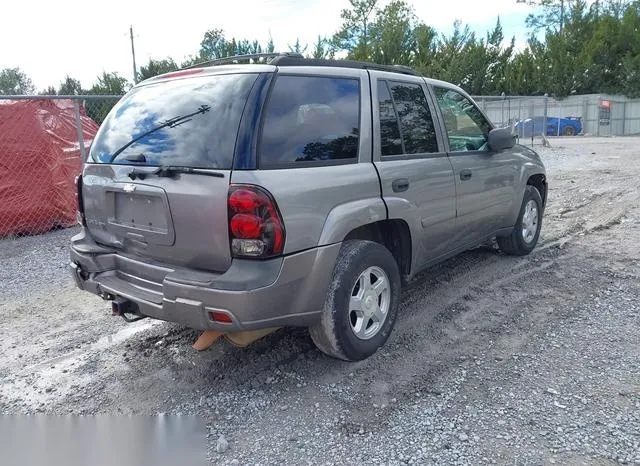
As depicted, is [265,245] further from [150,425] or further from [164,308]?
[150,425]

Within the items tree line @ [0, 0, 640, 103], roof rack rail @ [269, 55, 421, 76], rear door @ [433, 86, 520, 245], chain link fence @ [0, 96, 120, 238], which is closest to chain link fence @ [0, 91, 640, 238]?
chain link fence @ [0, 96, 120, 238]

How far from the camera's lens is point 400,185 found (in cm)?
369

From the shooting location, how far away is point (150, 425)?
116 inches

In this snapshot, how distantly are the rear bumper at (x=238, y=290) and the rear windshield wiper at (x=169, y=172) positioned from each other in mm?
508

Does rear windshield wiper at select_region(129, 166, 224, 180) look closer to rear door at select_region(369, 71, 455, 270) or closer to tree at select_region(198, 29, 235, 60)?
rear door at select_region(369, 71, 455, 270)

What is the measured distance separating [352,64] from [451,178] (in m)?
1.27

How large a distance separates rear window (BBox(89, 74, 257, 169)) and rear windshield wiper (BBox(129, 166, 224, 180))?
0.04 metres

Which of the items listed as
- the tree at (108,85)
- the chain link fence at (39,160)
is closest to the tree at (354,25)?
the tree at (108,85)

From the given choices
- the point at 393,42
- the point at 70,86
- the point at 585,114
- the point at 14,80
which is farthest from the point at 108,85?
the point at 14,80

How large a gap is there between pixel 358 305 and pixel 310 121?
4.06 feet

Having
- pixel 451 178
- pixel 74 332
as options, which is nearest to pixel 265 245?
pixel 451 178

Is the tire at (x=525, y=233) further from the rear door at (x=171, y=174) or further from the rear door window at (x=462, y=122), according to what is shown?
the rear door at (x=171, y=174)

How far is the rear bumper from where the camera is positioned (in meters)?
2.79

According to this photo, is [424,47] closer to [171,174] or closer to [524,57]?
[524,57]
